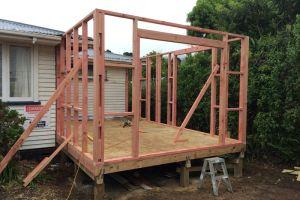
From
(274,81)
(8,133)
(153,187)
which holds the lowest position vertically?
(153,187)

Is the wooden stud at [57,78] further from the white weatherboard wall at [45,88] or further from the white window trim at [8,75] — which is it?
the white window trim at [8,75]

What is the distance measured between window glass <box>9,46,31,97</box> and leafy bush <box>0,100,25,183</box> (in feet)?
3.16

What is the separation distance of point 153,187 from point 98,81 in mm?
2464

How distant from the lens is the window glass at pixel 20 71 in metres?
6.84

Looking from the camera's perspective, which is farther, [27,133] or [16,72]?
[16,72]

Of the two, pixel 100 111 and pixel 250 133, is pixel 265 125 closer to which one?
pixel 250 133

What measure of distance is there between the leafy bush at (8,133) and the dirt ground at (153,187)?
0.72ft

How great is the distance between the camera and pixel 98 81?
456 centimetres

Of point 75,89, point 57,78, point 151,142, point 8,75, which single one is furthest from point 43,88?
point 151,142

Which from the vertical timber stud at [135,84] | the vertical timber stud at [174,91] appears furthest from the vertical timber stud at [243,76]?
the vertical timber stud at [174,91]

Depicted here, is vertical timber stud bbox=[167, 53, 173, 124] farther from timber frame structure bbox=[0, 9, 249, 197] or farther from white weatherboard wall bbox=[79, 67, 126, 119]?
white weatherboard wall bbox=[79, 67, 126, 119]

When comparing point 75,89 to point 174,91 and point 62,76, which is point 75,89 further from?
point 174,91

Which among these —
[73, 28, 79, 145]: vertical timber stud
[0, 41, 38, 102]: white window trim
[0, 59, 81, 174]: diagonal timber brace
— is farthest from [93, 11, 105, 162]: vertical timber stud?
[0, 41, 38, 102]: white window trim

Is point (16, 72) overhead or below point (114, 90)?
overhead
